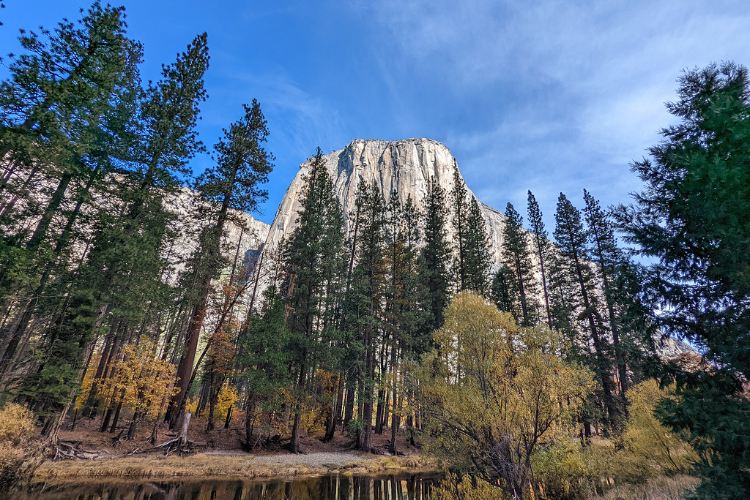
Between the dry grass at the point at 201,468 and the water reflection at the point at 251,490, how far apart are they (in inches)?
42.3

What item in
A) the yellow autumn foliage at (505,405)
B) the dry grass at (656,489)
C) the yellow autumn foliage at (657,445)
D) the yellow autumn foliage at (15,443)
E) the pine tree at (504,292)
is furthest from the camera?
the pine tree at (504,292)

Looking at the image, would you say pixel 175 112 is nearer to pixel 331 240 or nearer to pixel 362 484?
pixel 331 240

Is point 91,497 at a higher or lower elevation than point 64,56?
lower

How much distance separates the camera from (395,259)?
23672 mm

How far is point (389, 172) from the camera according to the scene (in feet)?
386

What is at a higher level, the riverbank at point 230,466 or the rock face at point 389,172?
the rock face at point 389,172

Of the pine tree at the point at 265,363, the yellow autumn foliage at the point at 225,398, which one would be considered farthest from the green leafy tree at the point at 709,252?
the yellow autumn foliage at the point at 225,398

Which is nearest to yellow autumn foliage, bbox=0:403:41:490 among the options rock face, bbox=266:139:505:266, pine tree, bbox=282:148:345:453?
pine tree, bbox=282:148:345:453

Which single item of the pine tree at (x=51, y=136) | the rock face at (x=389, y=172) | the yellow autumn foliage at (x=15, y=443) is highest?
the rock face at (x=389, y=172)

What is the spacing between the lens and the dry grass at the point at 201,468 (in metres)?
11.5

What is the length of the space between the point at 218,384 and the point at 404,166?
10675cm

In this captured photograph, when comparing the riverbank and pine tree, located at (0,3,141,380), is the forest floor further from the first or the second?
pine tree, located at (0,3,141,380)

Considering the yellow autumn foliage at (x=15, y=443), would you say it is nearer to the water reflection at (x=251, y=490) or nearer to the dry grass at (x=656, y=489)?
the water reflection at (x=251, y=490)

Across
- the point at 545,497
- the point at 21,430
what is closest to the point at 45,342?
the point at 21,430
